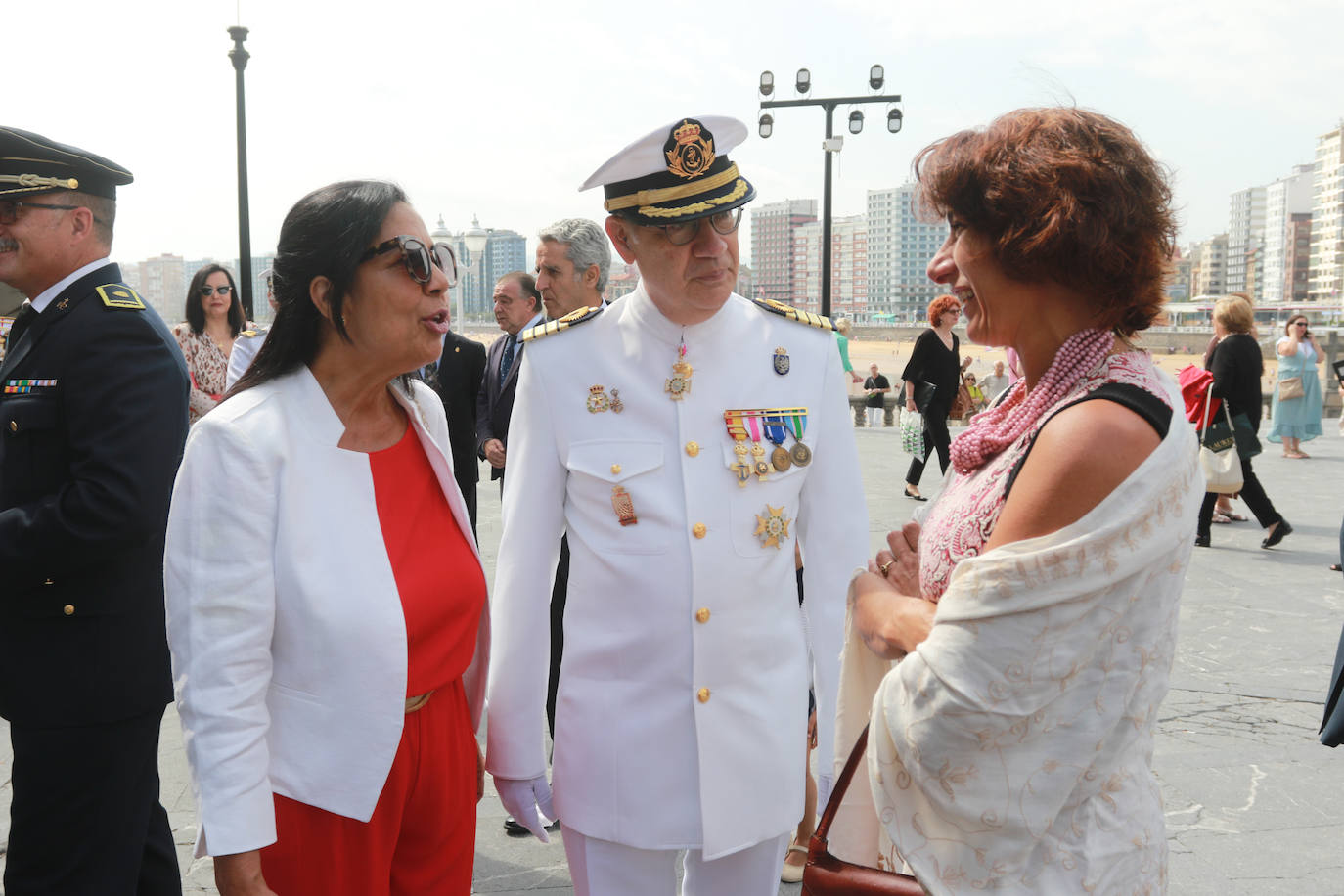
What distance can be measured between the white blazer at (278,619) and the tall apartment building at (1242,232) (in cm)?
19079

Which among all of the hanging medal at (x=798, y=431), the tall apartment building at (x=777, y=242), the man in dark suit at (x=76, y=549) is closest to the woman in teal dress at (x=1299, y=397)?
the hanging medal at (x=798, y=431)

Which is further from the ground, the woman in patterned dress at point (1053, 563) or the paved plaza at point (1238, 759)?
the woman in patterned dress at point (1053, 563)

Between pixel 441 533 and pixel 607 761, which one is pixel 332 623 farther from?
pixel 607 761

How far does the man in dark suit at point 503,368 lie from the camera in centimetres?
505

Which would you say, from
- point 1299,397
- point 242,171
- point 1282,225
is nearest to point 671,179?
point 242,171

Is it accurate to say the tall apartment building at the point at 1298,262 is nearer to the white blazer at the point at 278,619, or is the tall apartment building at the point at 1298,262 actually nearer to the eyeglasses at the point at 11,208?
the eyeglasses at the point at 11,208

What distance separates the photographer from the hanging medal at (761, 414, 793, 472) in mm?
2227

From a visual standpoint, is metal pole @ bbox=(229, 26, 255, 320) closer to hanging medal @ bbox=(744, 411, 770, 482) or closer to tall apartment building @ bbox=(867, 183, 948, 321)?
hanging medal @ bbox=(744, 411, 770, 482)

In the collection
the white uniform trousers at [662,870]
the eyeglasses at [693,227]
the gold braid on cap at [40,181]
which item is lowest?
the white uniform trousers at [662,870]

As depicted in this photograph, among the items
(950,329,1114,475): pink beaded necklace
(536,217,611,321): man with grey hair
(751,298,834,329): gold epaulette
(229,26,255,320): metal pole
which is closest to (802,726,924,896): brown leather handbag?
(950,329,1114,475): pink beaded necklace

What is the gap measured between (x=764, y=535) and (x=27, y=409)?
1.75 metres

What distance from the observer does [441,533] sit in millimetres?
2066

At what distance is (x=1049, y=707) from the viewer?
1.33m

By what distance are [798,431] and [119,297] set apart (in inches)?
67.5
